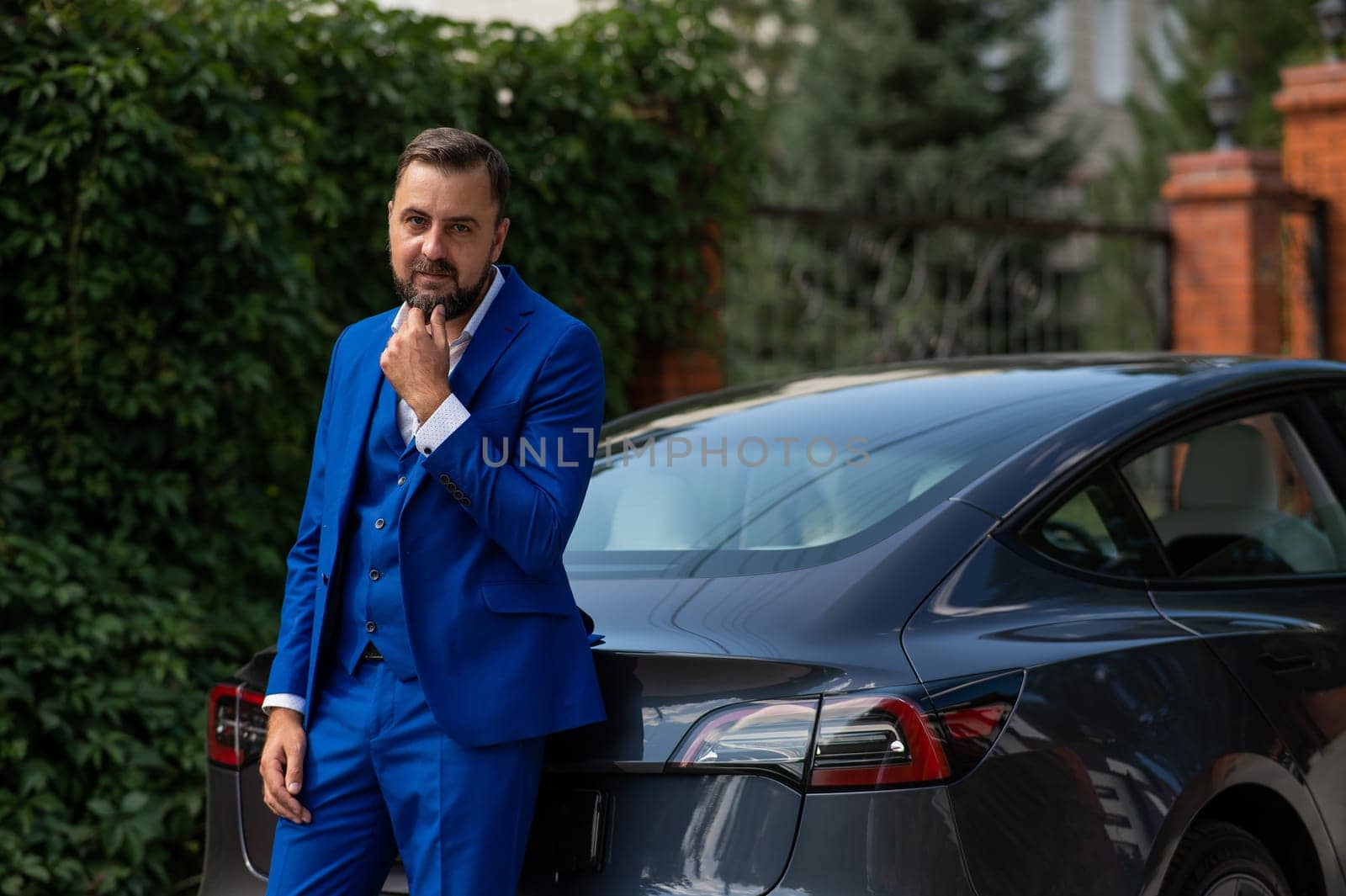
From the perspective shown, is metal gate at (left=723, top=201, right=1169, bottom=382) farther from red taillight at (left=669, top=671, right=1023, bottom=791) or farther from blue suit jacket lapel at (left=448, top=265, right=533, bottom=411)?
red taillight at (left=669, top=671, right=1023, bottom=791)

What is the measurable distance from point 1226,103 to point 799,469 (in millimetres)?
7786

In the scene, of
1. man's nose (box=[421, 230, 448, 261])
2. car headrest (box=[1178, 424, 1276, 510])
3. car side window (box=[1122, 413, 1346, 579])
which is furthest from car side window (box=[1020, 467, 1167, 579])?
man's nose (box=[421, 230, 448, 261])

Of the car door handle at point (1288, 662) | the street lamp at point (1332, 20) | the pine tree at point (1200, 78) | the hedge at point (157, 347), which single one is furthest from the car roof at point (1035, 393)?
the pine tree at point (1200, 78)

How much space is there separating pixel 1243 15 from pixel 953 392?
14.3m

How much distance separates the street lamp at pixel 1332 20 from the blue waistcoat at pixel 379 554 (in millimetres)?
9416

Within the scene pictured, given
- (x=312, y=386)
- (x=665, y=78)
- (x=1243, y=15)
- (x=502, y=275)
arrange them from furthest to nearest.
A: 1. (x=1243, y=15)
2. (x=665, y=78)
3. (x=312, y=386)
4. (x=502, y=275)

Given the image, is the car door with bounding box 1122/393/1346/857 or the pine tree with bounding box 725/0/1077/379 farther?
the pine tree with bounding box 725/0/1077/379

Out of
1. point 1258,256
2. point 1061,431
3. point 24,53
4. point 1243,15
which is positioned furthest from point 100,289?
point 1243,15

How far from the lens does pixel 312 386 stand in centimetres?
529

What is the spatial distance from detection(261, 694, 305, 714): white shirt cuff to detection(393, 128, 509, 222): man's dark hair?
2.60ft

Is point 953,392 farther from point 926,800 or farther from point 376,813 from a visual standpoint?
point 376,813

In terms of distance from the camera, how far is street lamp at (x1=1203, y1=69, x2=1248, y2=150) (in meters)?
9.78

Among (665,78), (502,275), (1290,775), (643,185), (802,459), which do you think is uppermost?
(665,78)

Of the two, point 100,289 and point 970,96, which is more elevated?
point 970,96
